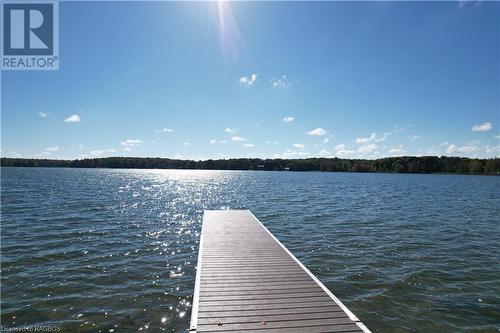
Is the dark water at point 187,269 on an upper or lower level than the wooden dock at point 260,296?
lower

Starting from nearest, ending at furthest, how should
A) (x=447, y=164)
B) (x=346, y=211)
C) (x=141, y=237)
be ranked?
(x=141, y=237)
(x=346, y=211)
(x=447, y=164)

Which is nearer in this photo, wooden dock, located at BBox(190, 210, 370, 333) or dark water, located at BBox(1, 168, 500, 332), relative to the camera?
wooden dock, located at BBox(190, 210, 370, 333)

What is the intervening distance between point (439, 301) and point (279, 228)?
10.9 m

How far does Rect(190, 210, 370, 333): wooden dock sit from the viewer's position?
6.38m

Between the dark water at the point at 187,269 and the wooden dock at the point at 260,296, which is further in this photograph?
the dark water at the point at 187,269

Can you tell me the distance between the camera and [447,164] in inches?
6142

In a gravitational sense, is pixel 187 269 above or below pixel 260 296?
below

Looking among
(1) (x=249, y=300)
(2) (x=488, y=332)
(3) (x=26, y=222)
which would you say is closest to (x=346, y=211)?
(2) (x=488, y=332)

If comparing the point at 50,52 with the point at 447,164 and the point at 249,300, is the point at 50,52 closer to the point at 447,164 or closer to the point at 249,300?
the point at 249,300

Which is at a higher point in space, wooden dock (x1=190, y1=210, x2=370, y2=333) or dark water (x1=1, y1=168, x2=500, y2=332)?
wooden dock (x1=190, y1=210, x2=370, y2=333)

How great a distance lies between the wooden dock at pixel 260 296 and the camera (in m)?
6.38

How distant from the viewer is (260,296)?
7.69 meters

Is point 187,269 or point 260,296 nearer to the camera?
point 260,296

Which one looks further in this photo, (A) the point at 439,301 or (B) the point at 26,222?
(B) the point at 26,222
